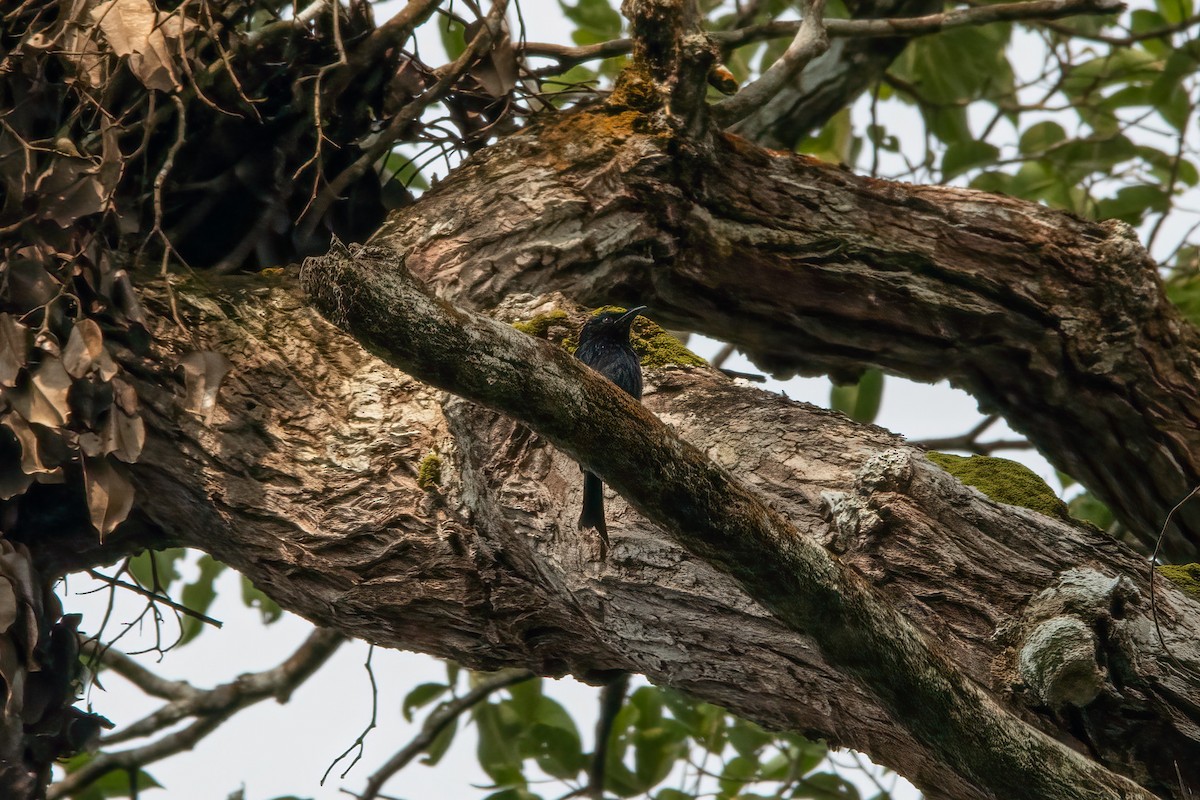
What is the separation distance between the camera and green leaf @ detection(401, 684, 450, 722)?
447 centimetres

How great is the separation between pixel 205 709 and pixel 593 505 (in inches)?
103

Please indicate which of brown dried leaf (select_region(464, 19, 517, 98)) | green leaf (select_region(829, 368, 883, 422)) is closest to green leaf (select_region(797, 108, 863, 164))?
green leaf (select_region(829, 368, 883, 422))

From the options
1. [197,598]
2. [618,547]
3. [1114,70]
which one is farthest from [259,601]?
[1114,70]

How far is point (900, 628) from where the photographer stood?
164cm

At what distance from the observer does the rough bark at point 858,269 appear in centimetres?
308

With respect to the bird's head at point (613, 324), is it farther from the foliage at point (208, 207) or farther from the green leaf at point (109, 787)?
the green leaf at point (109, 787)

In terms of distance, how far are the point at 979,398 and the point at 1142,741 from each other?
6.05 ft

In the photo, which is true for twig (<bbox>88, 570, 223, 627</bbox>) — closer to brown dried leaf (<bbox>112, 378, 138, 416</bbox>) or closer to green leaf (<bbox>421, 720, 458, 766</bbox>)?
brown dried leaf (<bbox>112, 378, 138, 416</bbox>)

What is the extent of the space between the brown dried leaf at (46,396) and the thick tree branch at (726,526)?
1.00 meters

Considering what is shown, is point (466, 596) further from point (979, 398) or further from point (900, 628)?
point (979, 398)

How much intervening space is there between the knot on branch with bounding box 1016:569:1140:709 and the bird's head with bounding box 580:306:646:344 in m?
1.24

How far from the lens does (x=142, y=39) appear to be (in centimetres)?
262

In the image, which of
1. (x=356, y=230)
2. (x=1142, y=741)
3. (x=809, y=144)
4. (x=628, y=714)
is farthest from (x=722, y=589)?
(x=809, y=144)

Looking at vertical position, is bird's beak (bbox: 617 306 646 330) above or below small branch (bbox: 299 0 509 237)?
below
